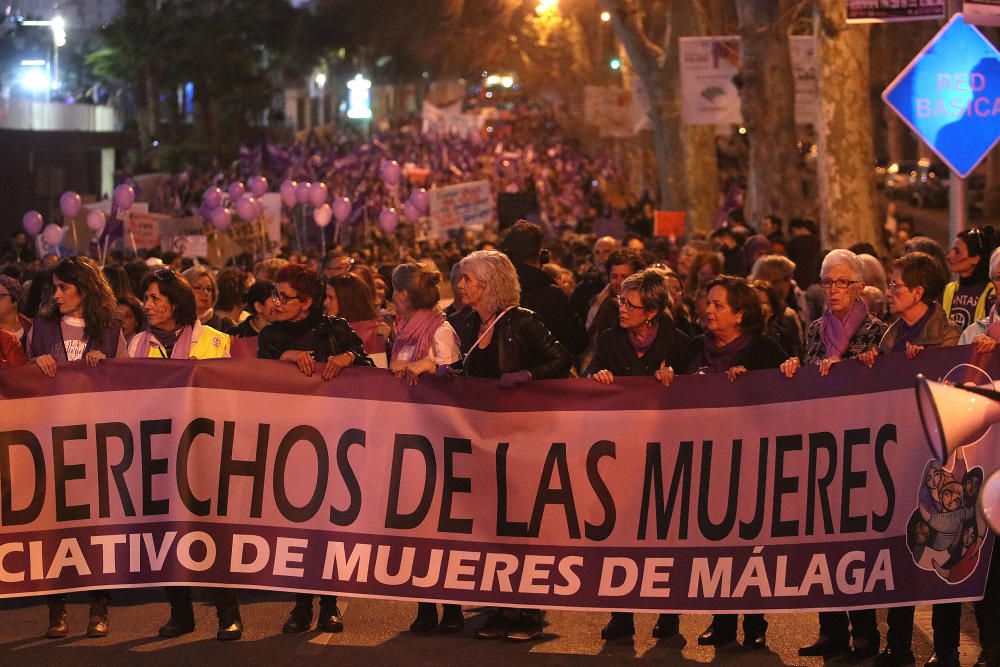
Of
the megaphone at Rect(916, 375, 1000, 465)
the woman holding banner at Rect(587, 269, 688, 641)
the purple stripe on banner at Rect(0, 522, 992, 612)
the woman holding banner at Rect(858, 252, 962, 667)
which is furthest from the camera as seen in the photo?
the woman holding banner at Rect(587, 269, 688, 641)

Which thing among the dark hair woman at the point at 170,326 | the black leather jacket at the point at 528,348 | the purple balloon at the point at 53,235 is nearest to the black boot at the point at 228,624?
the dark hair woman at the point at 170,326

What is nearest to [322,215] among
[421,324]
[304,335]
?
[421,324]

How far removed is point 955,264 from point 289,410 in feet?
12.9

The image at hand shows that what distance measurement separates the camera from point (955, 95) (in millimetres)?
12227

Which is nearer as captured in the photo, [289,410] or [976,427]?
[976,427]

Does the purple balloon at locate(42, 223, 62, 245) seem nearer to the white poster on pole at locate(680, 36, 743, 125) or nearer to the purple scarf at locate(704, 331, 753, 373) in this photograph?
the white poster on pole at locate(680, 36, 743, 125)

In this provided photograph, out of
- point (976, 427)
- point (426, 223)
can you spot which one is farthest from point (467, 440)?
→ point (426, 223)

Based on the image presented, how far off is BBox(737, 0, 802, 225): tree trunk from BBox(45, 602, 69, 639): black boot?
16975 mm

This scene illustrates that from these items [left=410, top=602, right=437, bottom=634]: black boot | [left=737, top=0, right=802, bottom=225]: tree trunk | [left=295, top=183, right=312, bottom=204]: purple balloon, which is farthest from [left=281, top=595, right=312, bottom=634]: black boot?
[left=295, top=183, right=312, bottom=204]: purple balloon

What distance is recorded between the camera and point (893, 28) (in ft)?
165

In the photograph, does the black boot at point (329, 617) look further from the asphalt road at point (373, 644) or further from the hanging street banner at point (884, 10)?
the hanging street banner at point (884, 10)

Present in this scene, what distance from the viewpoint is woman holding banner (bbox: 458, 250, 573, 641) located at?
8242mm

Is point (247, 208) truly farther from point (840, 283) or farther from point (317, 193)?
point (840, 283)

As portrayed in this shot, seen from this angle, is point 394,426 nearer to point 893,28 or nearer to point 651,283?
point 651,283
